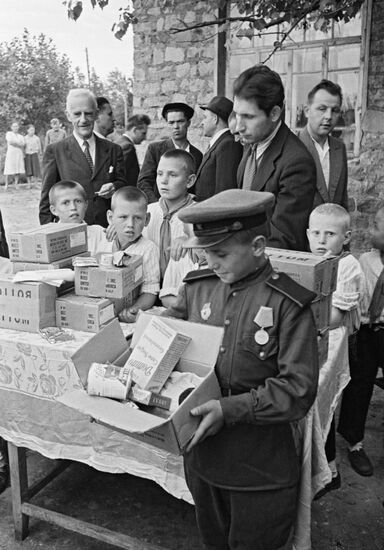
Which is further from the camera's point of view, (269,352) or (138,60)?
(138,60)

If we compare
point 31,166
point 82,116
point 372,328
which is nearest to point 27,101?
point 31,166

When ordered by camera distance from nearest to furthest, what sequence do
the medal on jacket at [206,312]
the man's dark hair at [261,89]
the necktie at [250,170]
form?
the medal on jacket at [206,312] < the man's dark hair at [261,89] < the necktie at [250,170]

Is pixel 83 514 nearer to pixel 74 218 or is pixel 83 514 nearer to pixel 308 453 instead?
pixel 308 453

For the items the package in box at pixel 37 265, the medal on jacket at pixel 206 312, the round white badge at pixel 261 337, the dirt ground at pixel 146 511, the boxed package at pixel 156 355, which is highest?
the package in box at pixel 37 265

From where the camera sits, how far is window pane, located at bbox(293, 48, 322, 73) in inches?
283

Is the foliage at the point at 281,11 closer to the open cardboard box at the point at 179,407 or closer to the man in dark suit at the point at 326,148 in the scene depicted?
the man in dark suit at the point at 326,148

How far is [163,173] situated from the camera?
3350 millimetres

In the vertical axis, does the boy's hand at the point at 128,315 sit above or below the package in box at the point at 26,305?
below

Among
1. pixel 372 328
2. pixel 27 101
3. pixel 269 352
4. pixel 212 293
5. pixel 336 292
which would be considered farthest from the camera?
pixel 27 101

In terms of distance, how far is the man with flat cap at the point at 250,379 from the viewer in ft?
5.93

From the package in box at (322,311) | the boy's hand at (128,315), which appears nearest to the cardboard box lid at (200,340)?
the package in box at (322,311)

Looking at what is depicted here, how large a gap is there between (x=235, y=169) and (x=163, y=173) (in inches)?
30.5

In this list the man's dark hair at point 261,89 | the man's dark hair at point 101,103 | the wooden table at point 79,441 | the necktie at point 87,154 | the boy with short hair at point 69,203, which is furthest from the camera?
the man's dark hair at point 101,103

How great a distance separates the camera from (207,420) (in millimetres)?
1784
